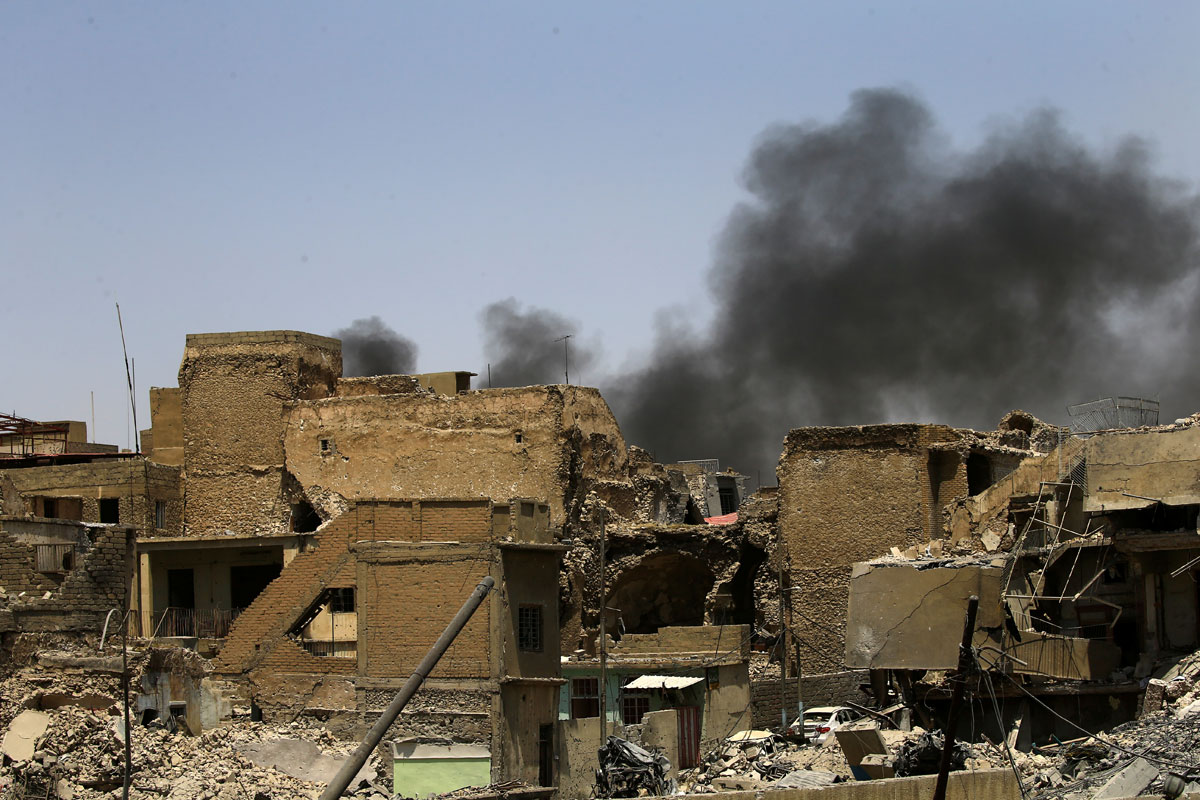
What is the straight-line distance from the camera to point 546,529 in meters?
35.6

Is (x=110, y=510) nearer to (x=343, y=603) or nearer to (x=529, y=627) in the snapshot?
(x=343, y=603)

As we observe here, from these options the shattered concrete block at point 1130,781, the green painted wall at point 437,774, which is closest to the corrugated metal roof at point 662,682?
the green painted wall at point 437,774

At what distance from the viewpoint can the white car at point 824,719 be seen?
35.2 meters

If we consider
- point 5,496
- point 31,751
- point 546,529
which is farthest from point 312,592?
point 5,496

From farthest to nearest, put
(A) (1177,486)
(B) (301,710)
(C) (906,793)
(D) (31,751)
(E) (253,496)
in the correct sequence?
(E) (253,496)
(B) (301,710)
(A) (1177,486)
(D) (31,751)
(C) (906,793)

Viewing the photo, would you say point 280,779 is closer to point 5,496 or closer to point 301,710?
point 301,710

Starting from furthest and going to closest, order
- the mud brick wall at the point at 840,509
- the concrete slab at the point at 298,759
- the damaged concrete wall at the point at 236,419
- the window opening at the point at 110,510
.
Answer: the damaged concrete wall at the point at 236,419
the window opening at the point at 110,510
the mud brick wall at the point at 840,509
the concrete slab at the point at 298,759

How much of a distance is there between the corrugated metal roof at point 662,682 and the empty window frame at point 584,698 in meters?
0.91

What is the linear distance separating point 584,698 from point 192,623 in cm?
860

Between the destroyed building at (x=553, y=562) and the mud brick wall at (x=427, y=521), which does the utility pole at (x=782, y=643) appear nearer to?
the destroyed building at (x=553, y=562)

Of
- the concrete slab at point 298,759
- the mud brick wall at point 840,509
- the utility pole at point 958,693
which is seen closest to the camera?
the utility pole at point 958,693

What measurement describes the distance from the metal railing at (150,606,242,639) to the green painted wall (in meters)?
10.2

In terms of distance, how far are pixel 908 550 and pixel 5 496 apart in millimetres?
18749

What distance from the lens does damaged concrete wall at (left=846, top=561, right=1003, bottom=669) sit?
31719 mm
